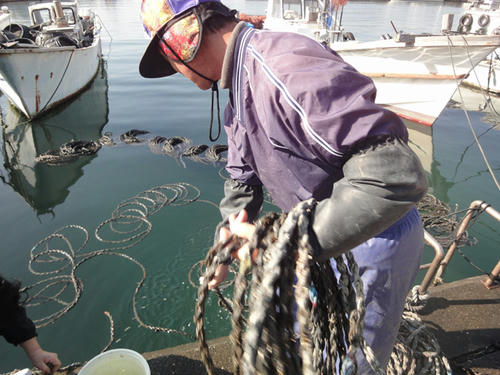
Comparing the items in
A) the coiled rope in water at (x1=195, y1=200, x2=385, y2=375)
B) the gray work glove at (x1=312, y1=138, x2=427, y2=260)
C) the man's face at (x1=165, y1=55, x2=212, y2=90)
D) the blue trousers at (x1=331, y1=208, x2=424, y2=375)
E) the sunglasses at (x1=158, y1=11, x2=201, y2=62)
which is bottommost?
the blue trousers at (x1=331, y1=208, x2=424, y2=375)

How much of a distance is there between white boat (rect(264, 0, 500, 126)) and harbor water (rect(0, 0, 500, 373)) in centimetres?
131

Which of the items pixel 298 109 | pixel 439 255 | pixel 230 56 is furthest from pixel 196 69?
pixel 439 255

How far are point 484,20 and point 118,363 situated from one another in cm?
1898

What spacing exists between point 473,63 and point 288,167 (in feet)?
36.6

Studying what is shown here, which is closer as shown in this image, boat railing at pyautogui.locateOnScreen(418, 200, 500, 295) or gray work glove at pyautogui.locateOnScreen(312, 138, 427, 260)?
gray work glove at pyautogui.locateOnScreen(312, 138, 427, 260)

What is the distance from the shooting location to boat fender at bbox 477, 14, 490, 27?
45.4 ft

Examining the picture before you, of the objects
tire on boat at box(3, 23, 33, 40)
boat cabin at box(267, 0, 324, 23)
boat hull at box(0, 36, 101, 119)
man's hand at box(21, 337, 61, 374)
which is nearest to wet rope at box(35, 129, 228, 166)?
boat hull at box(0, 36, 101, 119)

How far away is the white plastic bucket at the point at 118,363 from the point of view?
2.16 m

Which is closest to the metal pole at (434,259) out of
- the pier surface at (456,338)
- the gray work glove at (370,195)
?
the pier surface at (456,338)

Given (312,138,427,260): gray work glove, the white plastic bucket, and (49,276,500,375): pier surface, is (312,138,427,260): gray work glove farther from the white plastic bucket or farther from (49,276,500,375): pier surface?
(49,276,500,375): pier surface

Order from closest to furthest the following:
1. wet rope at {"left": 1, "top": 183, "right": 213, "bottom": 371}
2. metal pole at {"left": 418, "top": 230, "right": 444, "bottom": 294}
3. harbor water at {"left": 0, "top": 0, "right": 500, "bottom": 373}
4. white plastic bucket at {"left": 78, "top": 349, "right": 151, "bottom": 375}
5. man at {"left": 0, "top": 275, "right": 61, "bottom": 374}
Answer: man at {"left": 0, "top": 275, "right": 61, "bottom": 374} < white plastic bucket at {"left": 78, "top": 349, "right": 151, "bottom": 375} < metal pole at {"left": 418, "top": 230, "right": 444, "bottom": 294} < harbor water at {"left": 0, "top": 0, "right": 500, "bottom": 373} < wet rope at {"left": 1, "top": 183, "right": 213, "bottom": 371}

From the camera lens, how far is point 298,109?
1.23 meters

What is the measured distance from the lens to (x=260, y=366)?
1.10m

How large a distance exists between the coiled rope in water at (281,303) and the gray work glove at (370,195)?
100 millimetres
